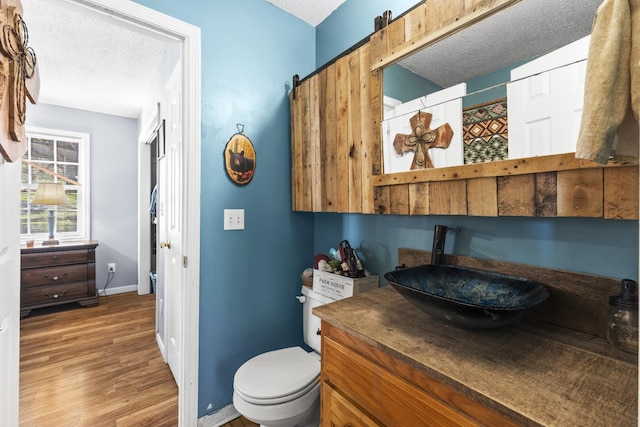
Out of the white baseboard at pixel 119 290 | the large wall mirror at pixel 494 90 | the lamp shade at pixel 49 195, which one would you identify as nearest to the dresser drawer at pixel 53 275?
the white baseboard at pixel 119 290

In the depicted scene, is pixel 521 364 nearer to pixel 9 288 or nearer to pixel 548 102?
pixel 548 102

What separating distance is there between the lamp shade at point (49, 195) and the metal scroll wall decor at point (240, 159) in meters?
2.89

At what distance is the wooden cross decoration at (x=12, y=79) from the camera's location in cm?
84

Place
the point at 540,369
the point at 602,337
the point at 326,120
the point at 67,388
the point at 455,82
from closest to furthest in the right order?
the point at 540,369, the point at 602,337, the point at 455,82, the point at 326,120, the point at 67,388

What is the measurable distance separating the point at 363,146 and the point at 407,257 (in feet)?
1.86

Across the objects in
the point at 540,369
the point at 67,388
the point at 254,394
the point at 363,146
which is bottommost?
the point at 67,388

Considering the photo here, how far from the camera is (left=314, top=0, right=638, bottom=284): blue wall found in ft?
2.80

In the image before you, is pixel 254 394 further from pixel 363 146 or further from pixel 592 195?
pixel 592 195

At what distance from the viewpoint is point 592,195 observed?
2.45 feet

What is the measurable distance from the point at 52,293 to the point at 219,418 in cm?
284

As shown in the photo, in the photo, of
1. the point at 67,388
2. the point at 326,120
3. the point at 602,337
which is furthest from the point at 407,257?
the point at 67,388

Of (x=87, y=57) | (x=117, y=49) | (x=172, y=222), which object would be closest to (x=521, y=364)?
(x=172, y=222)

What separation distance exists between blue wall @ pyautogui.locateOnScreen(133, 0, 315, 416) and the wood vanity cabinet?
0.79 metres

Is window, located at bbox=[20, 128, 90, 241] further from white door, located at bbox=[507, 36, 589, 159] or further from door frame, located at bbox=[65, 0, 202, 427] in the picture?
white door, located at bbox=[507, 36, 589, 159]
